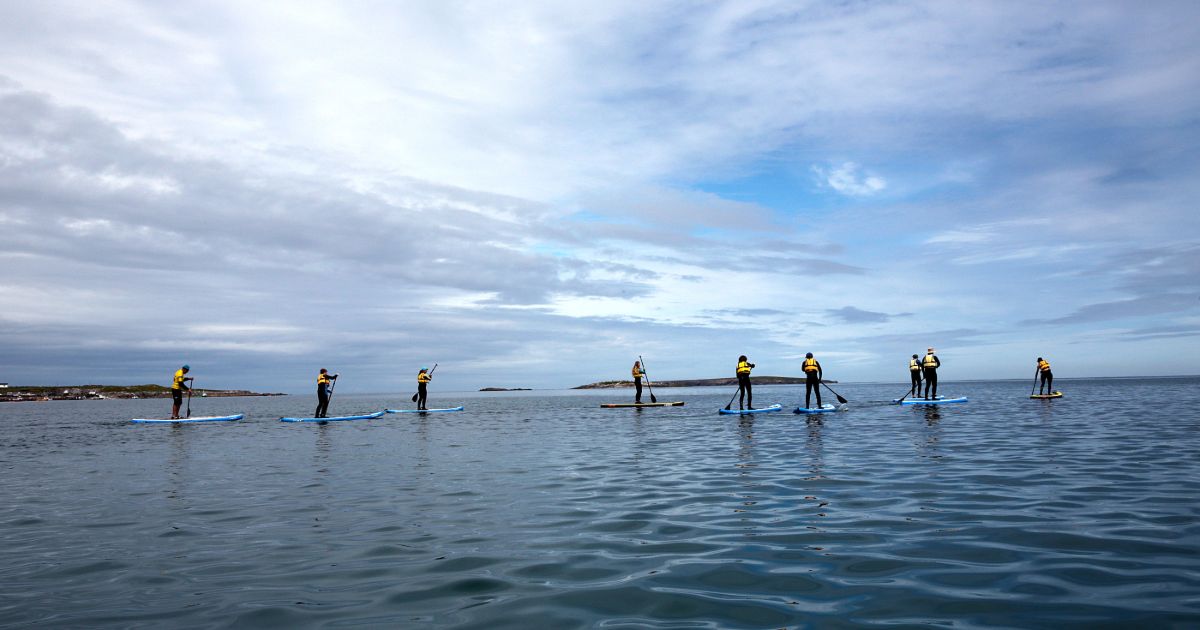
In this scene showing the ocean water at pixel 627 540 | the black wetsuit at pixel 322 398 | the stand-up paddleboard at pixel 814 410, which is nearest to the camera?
the ocean water at pixel 627 540

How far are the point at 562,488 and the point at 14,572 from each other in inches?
297

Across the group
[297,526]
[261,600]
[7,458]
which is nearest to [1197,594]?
[261,600]

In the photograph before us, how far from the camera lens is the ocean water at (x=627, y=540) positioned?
5625 mm

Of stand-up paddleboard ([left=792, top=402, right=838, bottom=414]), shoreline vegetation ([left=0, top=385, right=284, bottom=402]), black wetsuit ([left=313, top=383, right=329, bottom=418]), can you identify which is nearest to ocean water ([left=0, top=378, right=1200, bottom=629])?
stand-up paddleboard ([left=792, top=402, right=838, bottom=414])

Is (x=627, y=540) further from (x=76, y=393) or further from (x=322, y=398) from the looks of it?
(x=76, y=393)

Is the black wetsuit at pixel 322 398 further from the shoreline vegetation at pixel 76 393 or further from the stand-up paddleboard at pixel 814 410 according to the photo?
the shoreline vegetation at pixel 76 393

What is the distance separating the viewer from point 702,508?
992 centimetres

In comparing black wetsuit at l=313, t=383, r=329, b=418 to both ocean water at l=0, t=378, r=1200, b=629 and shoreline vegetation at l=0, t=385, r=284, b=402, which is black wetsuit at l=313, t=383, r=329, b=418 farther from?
shoreline vegetation at l=0, t=385, r=284, b=402

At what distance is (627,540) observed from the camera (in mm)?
8102

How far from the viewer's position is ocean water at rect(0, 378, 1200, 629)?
5.62 meters

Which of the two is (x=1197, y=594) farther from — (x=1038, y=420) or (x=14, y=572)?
(x=1038, y=420)

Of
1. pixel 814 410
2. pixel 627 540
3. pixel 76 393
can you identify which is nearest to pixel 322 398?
pixel 814 410

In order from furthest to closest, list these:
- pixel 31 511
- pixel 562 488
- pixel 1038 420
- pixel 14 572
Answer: pixel 1038 420 < pixel 562 488 < pixel 31 511 < pixel 14 572

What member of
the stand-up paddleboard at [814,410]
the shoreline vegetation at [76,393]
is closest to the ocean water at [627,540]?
the stand-up paddleboard at [814,410]
